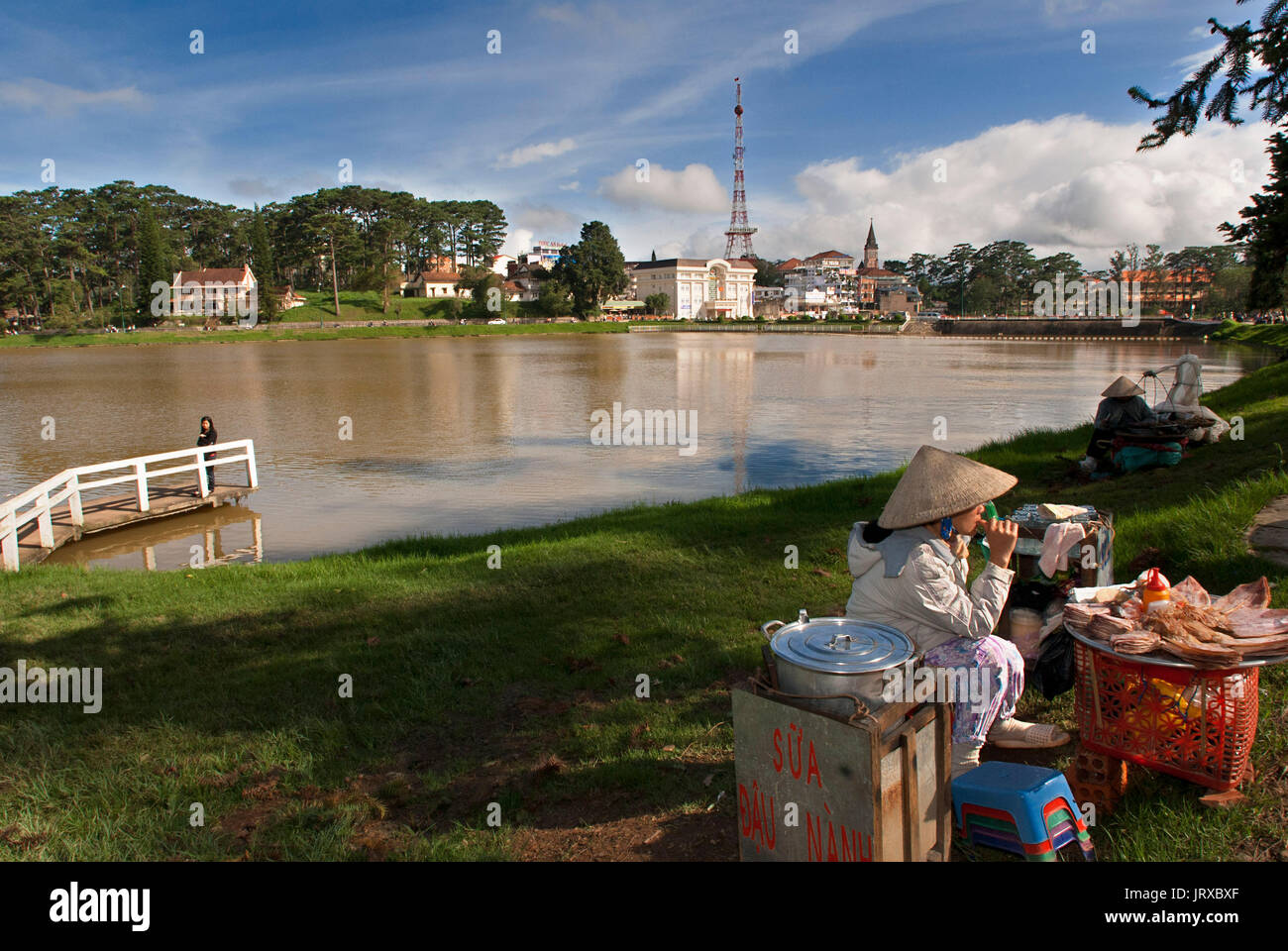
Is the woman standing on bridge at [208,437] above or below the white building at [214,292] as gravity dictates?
below

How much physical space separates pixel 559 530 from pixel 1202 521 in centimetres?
709

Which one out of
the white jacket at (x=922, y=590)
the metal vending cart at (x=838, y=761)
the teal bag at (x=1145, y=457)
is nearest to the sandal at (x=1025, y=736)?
the white jacket at (x=922, y=590)

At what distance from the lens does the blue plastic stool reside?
10.6 feet

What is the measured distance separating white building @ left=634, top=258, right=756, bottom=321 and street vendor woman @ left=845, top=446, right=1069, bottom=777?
135 meters

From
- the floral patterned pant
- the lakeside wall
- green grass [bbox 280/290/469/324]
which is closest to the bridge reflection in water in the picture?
the floral patterned pant

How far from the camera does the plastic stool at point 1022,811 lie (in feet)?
10.6

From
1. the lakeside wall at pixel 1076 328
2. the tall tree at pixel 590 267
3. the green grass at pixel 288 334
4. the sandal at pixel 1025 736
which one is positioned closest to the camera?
the sandal at pixel 1025 736

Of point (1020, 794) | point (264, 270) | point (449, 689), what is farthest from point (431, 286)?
point (1020, 794)

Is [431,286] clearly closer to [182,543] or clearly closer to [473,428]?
[473,428]

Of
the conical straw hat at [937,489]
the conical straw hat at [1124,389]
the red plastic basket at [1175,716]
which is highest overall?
the conical straw hat at [1124,389]

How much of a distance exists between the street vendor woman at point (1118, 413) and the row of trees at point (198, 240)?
93586 millimetres

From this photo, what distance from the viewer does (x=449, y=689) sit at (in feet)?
18.1

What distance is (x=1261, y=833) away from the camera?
3275mm

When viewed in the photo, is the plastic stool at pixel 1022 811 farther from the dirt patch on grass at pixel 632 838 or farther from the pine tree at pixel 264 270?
the pine tree at pixel 264 270
